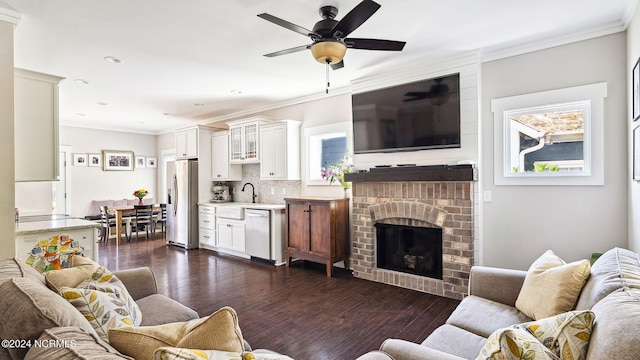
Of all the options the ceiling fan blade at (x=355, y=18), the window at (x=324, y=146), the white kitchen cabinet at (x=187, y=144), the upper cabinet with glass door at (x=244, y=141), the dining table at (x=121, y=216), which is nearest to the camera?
the ceiling fan blade at (x=355, y=18)

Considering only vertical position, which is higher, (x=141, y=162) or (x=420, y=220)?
(x=141, y=162)

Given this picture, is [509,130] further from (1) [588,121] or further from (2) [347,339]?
(2) [347,339]

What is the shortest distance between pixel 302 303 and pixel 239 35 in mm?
2754

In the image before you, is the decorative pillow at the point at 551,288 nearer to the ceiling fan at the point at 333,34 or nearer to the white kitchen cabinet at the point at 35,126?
the ceiling fan at the point at 333,34

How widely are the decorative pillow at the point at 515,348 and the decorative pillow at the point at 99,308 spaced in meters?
1.55

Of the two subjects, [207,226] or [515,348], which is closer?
[515,348]

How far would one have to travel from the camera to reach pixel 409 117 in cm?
389

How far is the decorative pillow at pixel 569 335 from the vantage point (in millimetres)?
1078

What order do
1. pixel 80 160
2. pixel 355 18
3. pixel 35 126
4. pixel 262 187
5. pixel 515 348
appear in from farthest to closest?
pixel 80 160 < pixel 262 187 < pixel 35 126 < pixel 355 18 < pixel 515 348

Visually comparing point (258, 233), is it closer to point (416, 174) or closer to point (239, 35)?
point (416, 174)

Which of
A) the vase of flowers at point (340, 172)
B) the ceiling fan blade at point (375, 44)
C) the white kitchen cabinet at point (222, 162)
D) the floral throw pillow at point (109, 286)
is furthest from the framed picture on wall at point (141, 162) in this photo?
the ceiling fan blade at point (375, 44)

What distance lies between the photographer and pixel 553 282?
175cm

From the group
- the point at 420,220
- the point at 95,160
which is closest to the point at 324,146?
the point at 420,220

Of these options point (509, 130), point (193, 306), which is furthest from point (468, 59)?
point (193, 306)
